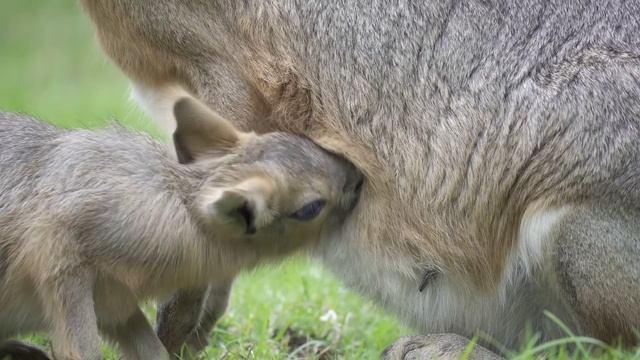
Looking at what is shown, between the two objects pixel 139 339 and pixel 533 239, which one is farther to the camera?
pixel 533 239

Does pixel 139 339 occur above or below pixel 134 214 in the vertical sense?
below

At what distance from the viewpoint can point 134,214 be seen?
6191mm

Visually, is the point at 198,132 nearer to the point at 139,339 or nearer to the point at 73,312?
the point at 139,339

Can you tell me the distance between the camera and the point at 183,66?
23.0 ft

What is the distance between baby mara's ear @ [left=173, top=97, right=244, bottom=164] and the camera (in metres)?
6.48

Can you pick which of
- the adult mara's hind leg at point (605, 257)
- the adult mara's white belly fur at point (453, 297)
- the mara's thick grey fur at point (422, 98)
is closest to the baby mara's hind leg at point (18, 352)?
the mara's thick grey fur at point (422, 98)

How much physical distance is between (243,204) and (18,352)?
1.53 metres

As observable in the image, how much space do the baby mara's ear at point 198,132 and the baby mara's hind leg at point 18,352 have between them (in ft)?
4.22

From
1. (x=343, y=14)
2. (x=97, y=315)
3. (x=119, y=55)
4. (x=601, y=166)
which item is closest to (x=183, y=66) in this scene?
(x=119, y=55)

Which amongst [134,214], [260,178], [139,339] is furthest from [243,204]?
[139,339]

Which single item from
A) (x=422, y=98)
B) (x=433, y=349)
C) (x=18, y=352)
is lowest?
(x=18, y=352)

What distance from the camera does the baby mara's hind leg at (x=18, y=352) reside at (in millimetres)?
6719

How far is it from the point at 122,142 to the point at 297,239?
1034 millimetres

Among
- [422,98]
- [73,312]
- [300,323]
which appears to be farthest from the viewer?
[300,323]
